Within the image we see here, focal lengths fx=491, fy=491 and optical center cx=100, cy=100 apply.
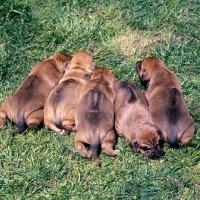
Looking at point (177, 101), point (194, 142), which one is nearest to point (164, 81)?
point (177, 101)

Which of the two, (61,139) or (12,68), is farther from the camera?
(12,68)

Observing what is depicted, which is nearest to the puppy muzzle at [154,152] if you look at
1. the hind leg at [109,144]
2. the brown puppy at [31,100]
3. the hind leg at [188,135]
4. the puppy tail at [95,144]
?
the hind leg at [188,135]

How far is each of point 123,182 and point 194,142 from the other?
1.17 m

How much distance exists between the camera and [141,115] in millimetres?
6621

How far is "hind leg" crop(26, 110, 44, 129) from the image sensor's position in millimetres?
6625

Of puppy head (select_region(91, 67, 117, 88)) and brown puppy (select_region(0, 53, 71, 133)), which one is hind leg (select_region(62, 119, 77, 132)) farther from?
puppy head (select_region(91, 67, 117, 88))

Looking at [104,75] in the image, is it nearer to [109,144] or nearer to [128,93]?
[128,93]

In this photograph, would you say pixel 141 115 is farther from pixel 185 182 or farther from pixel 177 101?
pixel 185 182

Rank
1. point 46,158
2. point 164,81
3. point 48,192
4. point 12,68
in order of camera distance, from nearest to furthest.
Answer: point 48,192, point 46,158, point 164,81, point 12,68

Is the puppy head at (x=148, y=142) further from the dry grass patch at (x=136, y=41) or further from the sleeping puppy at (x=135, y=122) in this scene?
the dry grass patch at (x=136, y=41)

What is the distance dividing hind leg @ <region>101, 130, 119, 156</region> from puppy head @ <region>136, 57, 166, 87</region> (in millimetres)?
1349

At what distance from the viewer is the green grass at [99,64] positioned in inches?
244

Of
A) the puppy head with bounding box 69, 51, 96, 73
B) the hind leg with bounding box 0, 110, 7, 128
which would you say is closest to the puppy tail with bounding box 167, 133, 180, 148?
the puppy head with bounding box 69, 51, 96, 73

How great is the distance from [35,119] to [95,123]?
2.92 feet
